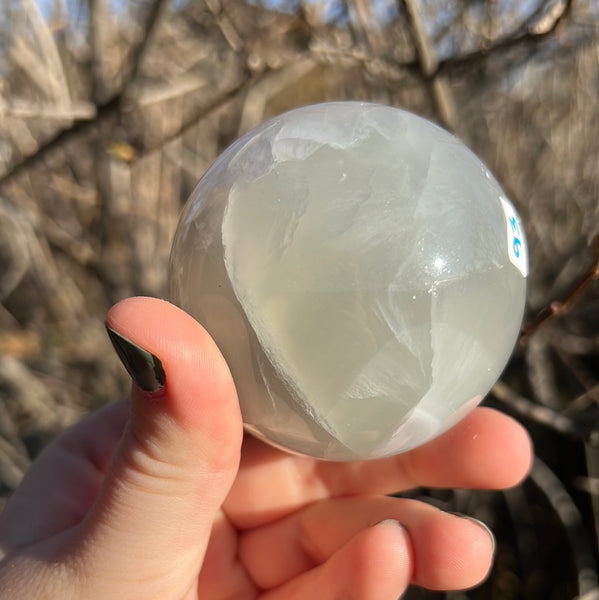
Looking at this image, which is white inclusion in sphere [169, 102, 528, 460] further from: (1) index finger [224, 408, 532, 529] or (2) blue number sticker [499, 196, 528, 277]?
(1) index finger [224, 408, 532, 529]

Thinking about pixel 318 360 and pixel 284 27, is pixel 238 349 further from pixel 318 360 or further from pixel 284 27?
pixel 284 27

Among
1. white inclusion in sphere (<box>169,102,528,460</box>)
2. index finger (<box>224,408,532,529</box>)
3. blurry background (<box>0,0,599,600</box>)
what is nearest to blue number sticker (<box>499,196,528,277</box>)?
white inclusion in sphere (<box>169,102,528,460</box>)

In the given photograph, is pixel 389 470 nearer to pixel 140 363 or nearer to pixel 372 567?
pixel 372 567

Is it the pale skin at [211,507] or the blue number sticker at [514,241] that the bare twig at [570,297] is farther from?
the pale skin at [211,507]

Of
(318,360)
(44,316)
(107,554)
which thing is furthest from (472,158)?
(44,316)

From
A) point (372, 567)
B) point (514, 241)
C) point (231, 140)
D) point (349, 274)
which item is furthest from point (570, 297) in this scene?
point (231, 140)

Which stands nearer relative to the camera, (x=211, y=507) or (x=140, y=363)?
(x=140, y=363)

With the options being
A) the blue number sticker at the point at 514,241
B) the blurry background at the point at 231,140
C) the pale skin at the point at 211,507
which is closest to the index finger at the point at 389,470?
the pale skin at the point at 211,507
